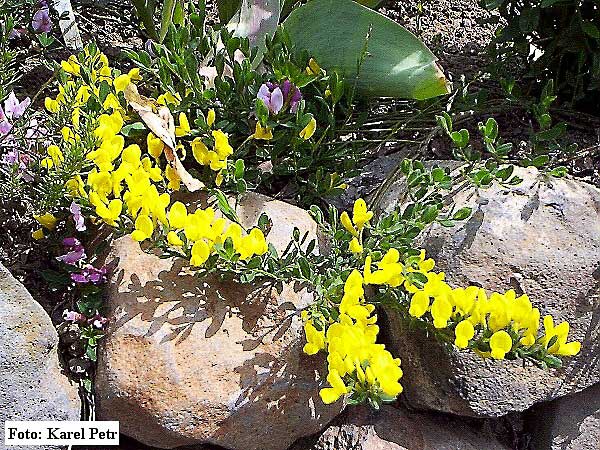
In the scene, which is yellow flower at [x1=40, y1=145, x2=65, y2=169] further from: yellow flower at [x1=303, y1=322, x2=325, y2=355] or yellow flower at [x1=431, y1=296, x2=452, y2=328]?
yellow flower at [x1=431, y1=296, x2=452, y2=328]

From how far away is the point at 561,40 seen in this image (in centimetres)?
142

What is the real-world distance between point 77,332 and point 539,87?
1006mm

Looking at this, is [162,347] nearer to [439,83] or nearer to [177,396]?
[177,396]

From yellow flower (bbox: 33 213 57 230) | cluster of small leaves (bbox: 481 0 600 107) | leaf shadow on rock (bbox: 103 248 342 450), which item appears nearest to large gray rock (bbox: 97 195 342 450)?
leaf shadow on rock (bbox: 103 248 342 450)

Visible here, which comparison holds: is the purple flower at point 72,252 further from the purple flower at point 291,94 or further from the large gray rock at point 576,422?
the large gray rock at point 576,422

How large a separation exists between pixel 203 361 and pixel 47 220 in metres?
0.32

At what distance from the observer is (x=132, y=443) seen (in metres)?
1.20

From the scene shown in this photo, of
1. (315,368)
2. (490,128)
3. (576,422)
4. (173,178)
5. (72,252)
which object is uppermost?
(490,128)

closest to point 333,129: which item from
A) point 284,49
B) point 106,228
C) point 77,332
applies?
point 284,49

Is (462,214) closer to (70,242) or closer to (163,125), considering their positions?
(163,125)

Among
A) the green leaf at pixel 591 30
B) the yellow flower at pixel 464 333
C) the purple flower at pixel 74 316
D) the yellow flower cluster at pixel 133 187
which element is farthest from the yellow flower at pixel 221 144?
the green leaf at pixel 591 30

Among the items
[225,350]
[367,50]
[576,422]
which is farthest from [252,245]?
[576,422]

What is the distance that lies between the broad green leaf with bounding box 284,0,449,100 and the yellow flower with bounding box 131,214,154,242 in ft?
1.35

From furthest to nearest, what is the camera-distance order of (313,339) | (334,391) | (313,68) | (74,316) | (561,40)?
(561,40) < (313,68) < (74,316) < (313,339) < (334,391)
